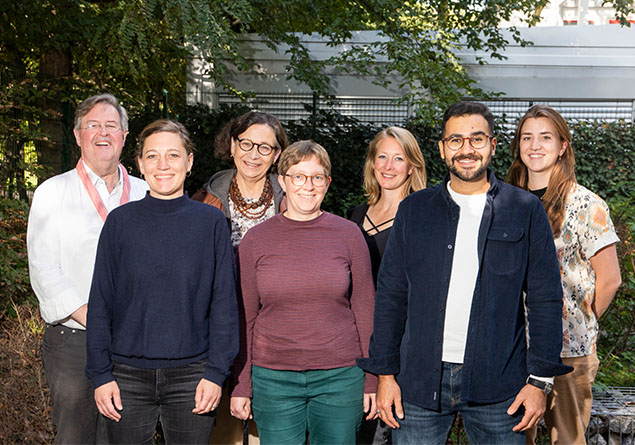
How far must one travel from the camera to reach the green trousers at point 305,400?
2.95m

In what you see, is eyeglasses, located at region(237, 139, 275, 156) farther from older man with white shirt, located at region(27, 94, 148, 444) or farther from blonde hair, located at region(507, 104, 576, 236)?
blonde hair, located at region(507, 104, 576, 236)

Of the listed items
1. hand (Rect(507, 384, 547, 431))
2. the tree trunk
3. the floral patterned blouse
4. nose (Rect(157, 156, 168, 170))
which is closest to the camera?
hand (Rect(507, 384, 547, 431))

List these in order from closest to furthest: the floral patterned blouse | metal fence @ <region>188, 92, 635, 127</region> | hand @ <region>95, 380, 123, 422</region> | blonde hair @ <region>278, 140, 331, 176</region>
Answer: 1. hand @ <region>95, 380, 123, 422</region>
2. blonde hair @ <region>278, 140, 331, 176</region>
3. the floral patterned blouse
4. metal fence @ <region>188, 92, 635, 127</region>

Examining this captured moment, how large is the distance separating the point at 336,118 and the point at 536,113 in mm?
7354

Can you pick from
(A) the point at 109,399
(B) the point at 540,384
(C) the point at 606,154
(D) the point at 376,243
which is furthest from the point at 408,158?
(C) the point at 606,154

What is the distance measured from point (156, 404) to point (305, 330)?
76 centimetres

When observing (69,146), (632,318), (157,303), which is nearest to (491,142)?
(157,303)

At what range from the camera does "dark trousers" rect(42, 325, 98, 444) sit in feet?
9.87

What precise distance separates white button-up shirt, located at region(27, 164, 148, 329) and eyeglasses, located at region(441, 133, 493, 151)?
70.9 inches

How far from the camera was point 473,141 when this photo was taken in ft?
8.89

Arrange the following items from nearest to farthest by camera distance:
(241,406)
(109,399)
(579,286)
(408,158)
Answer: (109,399)
(241,406)
(579,286)
(408,158)

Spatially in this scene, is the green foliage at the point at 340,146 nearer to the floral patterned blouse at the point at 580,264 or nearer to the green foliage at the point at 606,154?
the green foliage at the point at 606,154

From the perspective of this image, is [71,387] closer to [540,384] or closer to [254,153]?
[254,153]

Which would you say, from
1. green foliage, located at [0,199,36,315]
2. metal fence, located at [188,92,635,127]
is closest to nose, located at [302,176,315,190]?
green foliage, located at [0,199,36,315]
